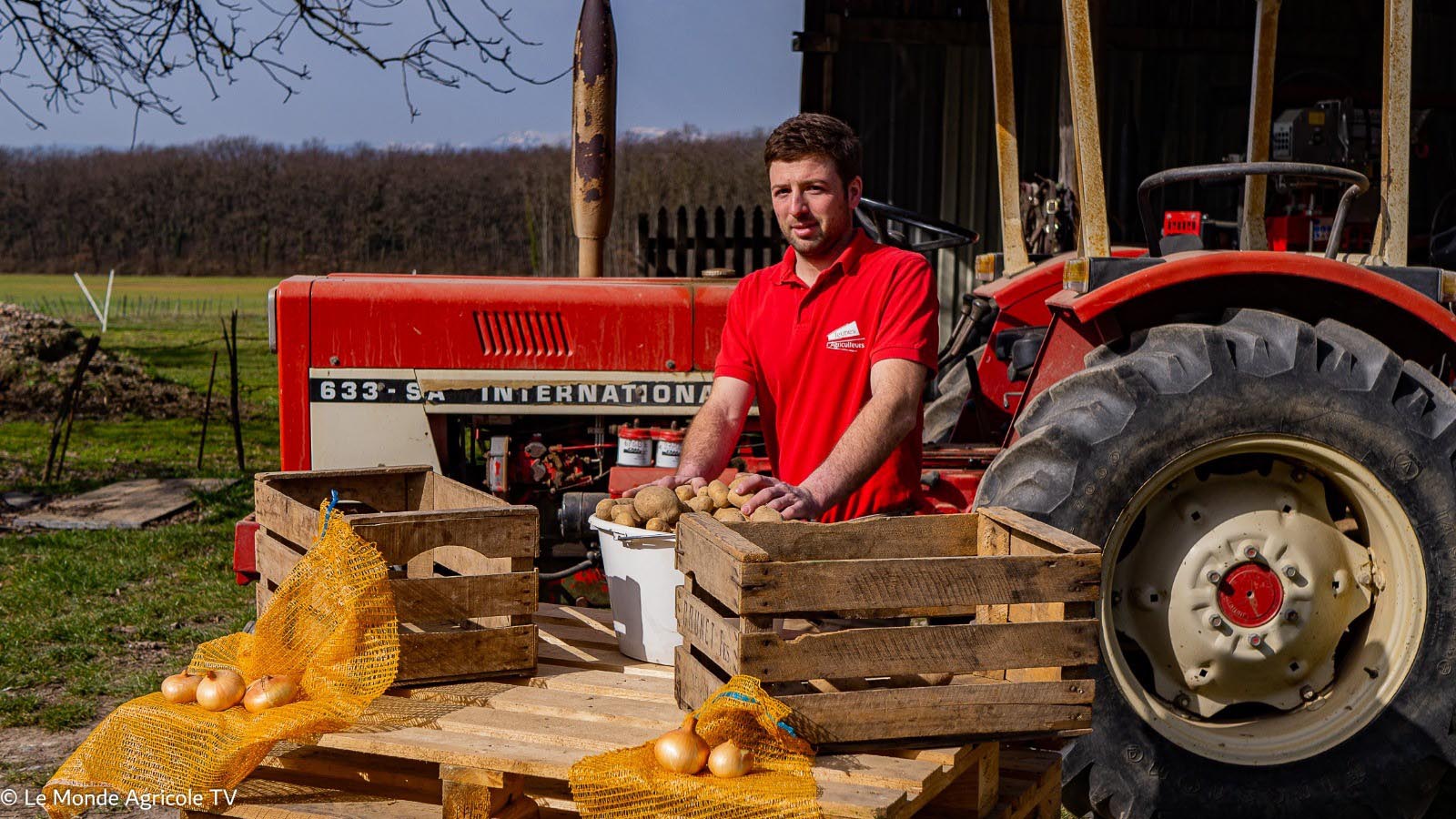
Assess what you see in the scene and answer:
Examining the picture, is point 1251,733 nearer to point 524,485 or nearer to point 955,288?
point 524,485

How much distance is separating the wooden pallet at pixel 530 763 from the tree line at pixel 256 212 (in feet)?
72.8

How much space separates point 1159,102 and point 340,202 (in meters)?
20.8

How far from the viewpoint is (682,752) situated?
213cm

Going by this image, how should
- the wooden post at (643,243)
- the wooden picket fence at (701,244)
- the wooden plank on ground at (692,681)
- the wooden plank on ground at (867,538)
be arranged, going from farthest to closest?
1. the wooden picket fence at (701,244)
2. the wooden post at (643,243)
3. the wooden plank on ground at (867,538)
4. the wooden plank on ground at (692,681)

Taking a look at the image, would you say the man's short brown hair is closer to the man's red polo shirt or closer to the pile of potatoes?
the man's red polo shirt

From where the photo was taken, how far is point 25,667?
16.3ft

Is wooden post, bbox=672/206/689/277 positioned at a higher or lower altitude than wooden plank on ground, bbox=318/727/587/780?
higher

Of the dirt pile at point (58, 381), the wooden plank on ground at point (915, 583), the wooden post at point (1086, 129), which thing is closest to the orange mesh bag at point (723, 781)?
the wooden plank on ground at point (915, 583)

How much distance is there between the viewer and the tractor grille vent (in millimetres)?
4203

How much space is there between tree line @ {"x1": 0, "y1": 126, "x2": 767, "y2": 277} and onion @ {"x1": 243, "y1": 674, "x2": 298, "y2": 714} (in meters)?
22.3

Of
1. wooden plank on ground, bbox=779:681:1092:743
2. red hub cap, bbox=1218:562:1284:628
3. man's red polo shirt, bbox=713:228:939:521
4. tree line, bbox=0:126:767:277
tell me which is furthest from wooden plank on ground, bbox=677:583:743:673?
tree line, bbox=0:126:767:277

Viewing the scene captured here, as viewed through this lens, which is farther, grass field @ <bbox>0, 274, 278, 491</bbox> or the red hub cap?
grass field @ <bbox>0, 274, 278, 491</bbox>

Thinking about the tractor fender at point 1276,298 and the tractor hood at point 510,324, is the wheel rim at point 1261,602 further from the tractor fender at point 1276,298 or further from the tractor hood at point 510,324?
the tractor hood at point 510,324

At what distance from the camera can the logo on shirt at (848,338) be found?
317 centimetres
